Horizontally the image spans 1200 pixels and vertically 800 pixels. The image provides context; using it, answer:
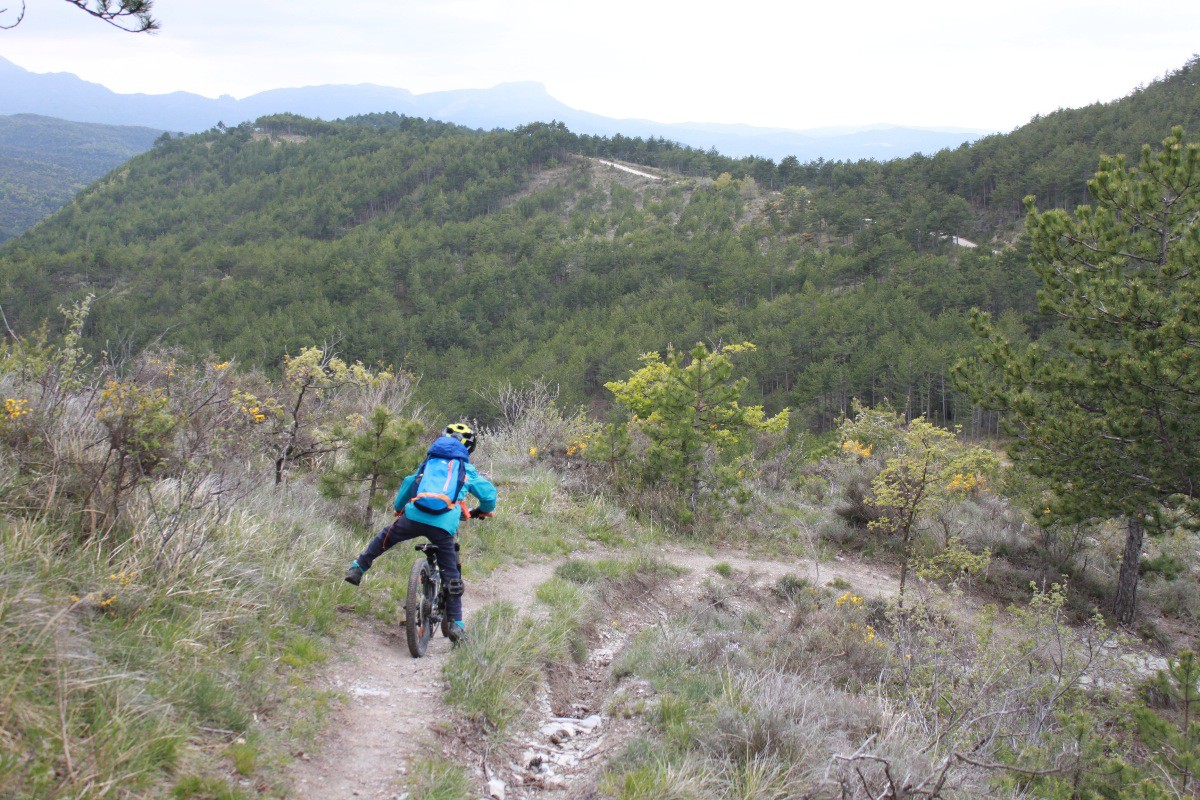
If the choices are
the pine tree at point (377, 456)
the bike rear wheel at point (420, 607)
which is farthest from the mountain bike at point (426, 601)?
the pine tree at point (377, 456)

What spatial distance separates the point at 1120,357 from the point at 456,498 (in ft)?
22.5

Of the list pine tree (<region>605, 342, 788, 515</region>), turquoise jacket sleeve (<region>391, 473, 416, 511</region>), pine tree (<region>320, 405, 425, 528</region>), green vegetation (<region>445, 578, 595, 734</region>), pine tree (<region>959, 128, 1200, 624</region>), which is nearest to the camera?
green vegetation (<region>445, 578, 595, 734</region>)

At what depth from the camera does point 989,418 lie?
4128cm

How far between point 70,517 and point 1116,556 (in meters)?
12.3

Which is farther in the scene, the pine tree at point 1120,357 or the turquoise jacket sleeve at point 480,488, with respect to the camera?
the pine tree at point 1120,357

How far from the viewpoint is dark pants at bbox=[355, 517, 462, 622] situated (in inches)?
153

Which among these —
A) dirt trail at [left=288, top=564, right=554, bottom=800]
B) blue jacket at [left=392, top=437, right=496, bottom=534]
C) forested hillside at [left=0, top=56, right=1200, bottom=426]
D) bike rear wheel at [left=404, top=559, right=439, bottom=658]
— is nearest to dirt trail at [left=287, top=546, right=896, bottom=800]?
dirt trail at [left=288, top=564, right=554, bottom=800]

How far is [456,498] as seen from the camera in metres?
3.90

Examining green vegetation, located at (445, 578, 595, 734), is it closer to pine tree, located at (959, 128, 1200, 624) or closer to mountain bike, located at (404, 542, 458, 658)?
mountain bike, located at (404, 542, 458, 658)

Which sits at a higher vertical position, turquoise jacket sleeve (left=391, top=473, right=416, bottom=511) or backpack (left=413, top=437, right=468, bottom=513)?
backpack (left=413, top=437, right=468, bottom=513)

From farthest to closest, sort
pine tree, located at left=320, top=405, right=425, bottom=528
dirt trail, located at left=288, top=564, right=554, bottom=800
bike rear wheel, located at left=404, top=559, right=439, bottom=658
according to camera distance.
Result: pine tree, located at left=320, top=405, right=425, bottom=528 < bike rear wheel, located at left=404, top=559, right=439, bottom=658 < dirt trail, located at left=288, top=564, right=554, bottom=800

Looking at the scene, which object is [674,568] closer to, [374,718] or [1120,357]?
[374,718]

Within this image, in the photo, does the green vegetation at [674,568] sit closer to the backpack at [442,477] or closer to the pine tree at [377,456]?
the pine tree at [377,456]

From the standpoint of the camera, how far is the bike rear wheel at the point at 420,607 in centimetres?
379
